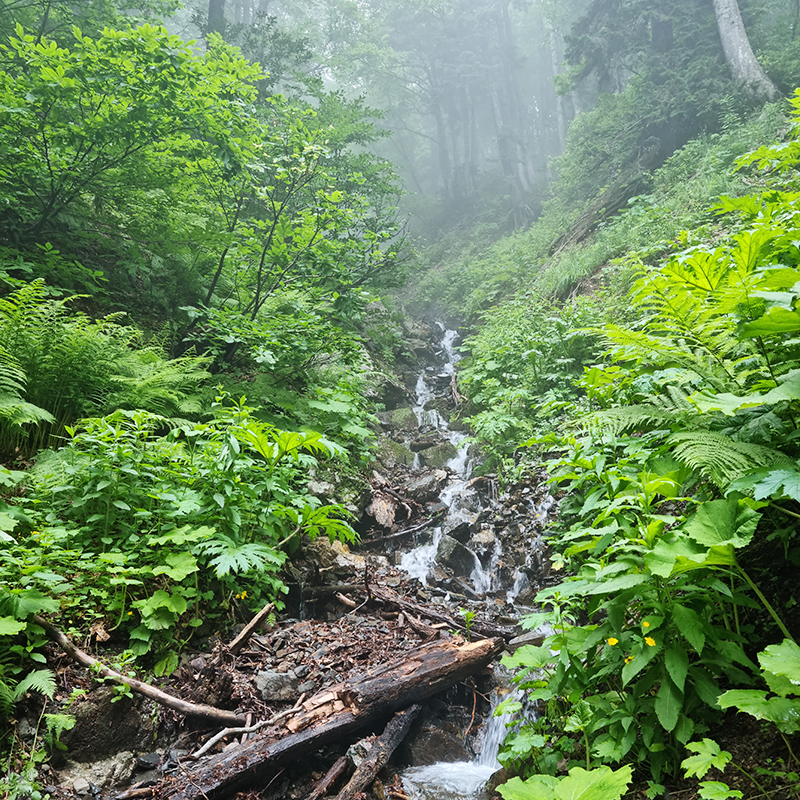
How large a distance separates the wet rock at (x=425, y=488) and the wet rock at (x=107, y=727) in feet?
15.4

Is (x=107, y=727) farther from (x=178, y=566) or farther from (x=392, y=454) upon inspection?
(x=392, y=454)

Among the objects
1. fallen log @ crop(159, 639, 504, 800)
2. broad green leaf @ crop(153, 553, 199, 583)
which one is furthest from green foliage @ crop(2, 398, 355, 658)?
fallen log @ crop(159, 639, 504, 800)

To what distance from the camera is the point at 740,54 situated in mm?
12305

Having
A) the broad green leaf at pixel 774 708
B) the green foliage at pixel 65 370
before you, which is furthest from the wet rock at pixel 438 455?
the broad green leaf at pixel 774 708

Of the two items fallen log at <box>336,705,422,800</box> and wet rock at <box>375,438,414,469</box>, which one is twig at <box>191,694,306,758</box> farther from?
wet rock at <box>375,438,414,469</box>

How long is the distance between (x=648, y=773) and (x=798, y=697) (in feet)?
2.46

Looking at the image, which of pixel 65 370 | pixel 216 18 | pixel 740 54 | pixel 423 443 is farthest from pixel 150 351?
pixel 740 54

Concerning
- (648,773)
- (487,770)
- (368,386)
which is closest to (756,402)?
(648,773)

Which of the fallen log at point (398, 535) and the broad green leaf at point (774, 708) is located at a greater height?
the broad green leaf at point (774, 708)

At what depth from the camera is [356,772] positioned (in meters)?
2.80

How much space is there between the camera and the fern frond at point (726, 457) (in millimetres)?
1757

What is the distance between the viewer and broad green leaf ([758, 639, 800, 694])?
125cm

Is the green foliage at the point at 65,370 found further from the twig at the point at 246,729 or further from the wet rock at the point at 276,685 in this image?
the twig at the point at 246,729

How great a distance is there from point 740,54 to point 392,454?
14.9m
